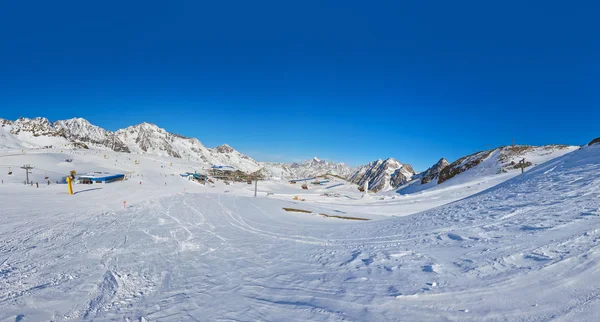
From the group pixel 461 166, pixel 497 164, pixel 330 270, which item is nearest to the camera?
pixel 330 270

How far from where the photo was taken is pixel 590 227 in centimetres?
722

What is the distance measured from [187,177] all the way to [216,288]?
8035 cm

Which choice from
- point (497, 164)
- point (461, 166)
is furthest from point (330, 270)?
point (461, 166)

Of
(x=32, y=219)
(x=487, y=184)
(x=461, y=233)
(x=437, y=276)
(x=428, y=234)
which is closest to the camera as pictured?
(x=437, y=276)

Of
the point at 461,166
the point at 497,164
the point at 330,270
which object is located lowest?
the point at 330,270

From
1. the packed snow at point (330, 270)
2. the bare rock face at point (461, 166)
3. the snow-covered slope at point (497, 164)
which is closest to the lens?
the packed snow at point (330, 270)

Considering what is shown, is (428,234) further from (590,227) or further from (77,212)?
(77,212)

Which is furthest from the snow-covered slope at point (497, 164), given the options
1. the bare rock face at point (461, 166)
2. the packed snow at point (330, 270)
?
the packed snow at point (330, 270)

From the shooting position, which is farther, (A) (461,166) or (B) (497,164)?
(A) (461,166)

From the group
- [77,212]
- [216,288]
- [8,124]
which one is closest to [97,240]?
[216,288]

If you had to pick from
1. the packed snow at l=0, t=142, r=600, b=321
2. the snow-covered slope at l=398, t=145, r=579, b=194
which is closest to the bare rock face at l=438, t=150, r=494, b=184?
the snow-covered slope at l=398, t=145, r=579, b=194

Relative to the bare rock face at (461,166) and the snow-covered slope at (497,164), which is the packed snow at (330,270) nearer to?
the snow-covered slope at (497,164)

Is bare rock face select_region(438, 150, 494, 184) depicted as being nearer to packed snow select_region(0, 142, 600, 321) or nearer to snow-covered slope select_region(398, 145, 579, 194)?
snow-covered slope select_region(398, 145, 579, 194)

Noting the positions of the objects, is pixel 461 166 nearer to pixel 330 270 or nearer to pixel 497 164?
pixel 497 164
